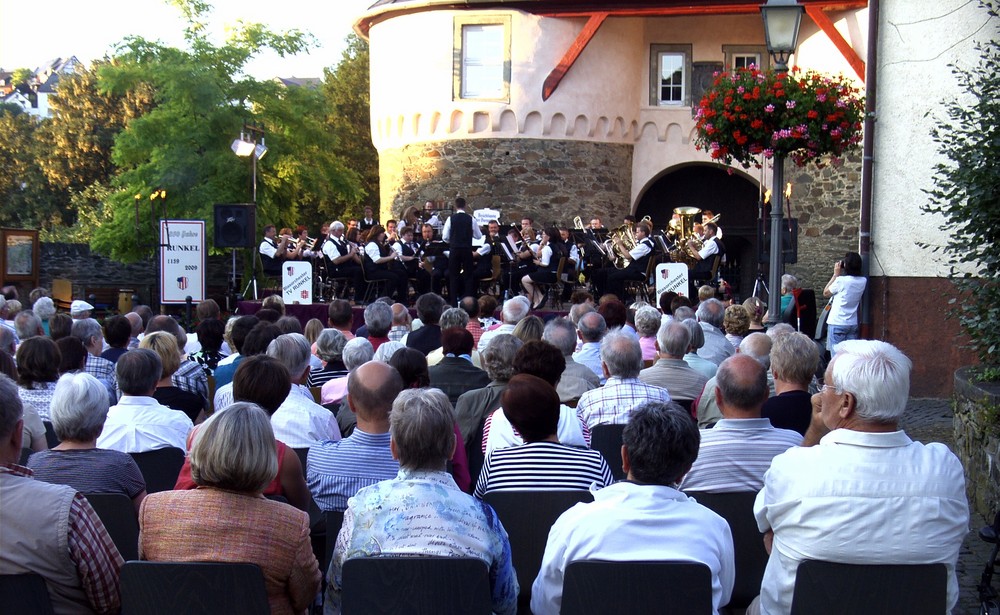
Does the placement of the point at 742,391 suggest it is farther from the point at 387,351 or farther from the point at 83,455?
the point at 83,455

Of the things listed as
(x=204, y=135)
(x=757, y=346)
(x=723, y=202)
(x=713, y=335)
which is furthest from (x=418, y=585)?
(x=723, y=202)

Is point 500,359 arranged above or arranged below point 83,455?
above

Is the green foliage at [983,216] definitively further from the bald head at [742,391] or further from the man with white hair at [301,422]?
the man with white hair at [301,422]

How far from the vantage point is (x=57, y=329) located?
7695mm

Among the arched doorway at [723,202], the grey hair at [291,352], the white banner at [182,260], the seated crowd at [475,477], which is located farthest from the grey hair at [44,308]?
the arched doorway at [723,202]

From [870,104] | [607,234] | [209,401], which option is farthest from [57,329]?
[607,234]

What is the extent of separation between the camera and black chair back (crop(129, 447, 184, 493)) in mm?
4570

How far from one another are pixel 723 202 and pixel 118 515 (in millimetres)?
21223

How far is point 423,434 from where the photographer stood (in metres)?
3.38

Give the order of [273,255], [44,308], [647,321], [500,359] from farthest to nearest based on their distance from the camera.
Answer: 1. [273,255]
2. [44,308]
3. [647,321]
4. [500,359]

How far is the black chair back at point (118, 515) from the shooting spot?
3.71 metres

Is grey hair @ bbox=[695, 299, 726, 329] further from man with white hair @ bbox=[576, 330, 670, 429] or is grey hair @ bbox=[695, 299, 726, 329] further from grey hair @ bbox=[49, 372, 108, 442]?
grey hair @ bbox=[49, 372, 108, 442]

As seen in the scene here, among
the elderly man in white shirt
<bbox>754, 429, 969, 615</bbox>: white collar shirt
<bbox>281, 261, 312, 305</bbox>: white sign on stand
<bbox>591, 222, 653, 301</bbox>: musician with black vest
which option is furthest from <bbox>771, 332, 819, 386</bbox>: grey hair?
<bbox>591, 222, 653, 301</bbox>: musician with black vest

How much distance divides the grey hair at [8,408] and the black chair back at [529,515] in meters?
1.44
